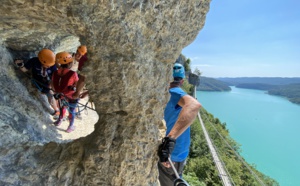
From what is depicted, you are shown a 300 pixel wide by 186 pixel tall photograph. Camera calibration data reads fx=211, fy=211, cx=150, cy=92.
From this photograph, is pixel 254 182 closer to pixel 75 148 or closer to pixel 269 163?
pixel 75 148

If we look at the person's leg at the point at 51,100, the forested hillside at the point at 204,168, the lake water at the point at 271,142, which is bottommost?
the lake water at the point at 271,142

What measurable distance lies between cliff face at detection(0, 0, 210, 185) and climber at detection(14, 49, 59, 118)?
1.26 metres

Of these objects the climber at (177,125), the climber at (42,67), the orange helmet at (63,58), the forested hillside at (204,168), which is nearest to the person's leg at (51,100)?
the climber at (42,67)

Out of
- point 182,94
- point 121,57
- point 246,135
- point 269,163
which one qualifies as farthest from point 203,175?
point 246,135

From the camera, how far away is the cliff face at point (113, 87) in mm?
2207

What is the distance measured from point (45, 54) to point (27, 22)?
1.40 metres

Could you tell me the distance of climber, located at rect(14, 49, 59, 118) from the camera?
14.5ft

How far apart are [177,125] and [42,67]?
3.37 m

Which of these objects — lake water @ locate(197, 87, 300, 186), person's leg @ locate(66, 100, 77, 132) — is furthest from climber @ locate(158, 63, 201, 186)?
lake water @ locate(197, 87, 300, 186)

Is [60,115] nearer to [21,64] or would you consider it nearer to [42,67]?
[42,67]

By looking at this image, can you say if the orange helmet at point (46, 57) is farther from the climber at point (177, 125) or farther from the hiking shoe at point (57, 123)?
the climber at point (177, 125)

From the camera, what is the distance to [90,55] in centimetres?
235

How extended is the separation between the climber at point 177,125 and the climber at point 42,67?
2.78m

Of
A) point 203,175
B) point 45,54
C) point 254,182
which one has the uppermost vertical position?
point 45,54
